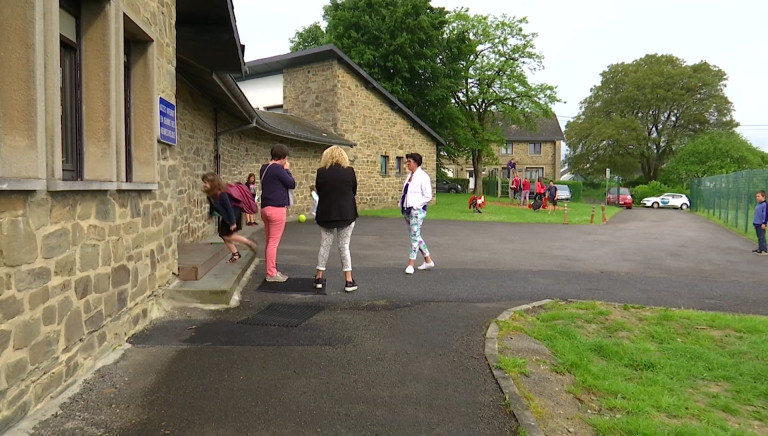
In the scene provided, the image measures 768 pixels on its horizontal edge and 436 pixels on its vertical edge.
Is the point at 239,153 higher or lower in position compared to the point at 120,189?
higher

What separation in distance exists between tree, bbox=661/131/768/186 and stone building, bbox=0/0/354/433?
5010 centimetres

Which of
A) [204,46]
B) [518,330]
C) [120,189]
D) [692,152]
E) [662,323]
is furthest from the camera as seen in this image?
[692,152]

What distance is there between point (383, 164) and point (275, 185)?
20.0 metres

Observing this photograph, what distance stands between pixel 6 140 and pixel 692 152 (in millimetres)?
53663

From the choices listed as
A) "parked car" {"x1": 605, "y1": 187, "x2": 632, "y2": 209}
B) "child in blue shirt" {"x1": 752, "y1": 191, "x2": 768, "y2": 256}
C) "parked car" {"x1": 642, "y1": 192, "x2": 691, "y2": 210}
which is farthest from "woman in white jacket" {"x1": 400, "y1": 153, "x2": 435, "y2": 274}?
"parked car" {"x1": 642, "y1": 192, "x2": 691, "y2": 210}

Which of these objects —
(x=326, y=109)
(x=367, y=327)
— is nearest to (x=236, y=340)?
(x=367, y=327)

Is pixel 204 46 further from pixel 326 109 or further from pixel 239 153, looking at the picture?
pixel 326 109

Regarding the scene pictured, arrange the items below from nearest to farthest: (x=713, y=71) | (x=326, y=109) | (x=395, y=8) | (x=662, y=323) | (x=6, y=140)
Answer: (x=6, y=140) < (x=662, y=323) < (x=326, y=109) < (x=395, y=8) < (x=713, y=71)

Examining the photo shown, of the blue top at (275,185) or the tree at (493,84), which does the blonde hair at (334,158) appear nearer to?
the blue top at (275,185)

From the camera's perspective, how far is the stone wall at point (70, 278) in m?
2.83

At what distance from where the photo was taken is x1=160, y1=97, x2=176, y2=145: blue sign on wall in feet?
17.8

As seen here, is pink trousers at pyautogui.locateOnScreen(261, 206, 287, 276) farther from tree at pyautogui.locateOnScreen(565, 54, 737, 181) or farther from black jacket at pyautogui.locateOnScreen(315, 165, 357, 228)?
tree at pyautogui.locateOnScreen(565, 54, 737, 181)

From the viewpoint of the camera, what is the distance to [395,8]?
30578 millimetres

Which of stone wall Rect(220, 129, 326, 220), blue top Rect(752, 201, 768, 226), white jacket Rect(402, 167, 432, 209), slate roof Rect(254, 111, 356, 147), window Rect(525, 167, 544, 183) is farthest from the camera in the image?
window Rect(525, 167, 544, 183)
